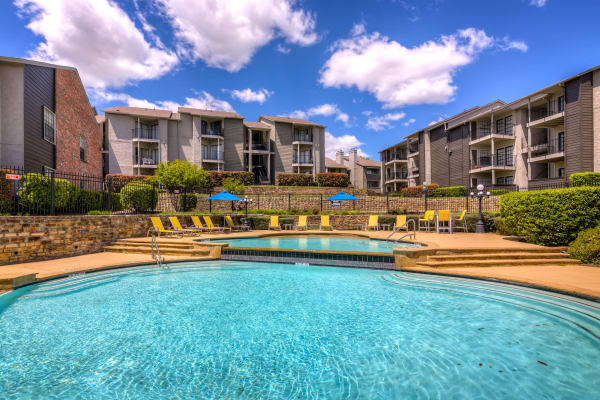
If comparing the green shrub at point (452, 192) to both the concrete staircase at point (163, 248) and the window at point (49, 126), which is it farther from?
the window at point (49, 126)

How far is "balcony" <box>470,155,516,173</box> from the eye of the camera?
25.1 meters

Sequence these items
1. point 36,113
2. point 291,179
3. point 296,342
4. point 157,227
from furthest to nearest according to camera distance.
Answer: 1. point 291,179
2. point 36,113
3. point 157,227
4. point 296,342

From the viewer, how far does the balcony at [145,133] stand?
2898 centimetres

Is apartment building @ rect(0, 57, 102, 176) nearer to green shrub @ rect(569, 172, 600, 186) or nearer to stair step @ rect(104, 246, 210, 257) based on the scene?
stair step @ rect(104, 246, 210, 257)

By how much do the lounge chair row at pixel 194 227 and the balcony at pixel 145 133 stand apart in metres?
19.0

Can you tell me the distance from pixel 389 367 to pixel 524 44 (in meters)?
17.0

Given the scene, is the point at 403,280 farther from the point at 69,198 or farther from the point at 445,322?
the point at 69,198

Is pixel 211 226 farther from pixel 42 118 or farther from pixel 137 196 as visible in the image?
pixel 42 118

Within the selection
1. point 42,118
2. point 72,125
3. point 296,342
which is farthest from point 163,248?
point 72,125

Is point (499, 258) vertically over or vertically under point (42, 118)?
under

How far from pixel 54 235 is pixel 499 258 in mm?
12463

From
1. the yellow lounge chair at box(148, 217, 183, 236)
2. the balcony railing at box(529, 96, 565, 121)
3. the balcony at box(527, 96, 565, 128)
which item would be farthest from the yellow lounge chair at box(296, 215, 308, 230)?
the balcony railing at box(529, 96, 565, 121)

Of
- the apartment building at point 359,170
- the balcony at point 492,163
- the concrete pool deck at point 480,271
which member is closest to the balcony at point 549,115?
Result: the balcony at point 492,163

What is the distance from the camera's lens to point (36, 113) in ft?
42.8
